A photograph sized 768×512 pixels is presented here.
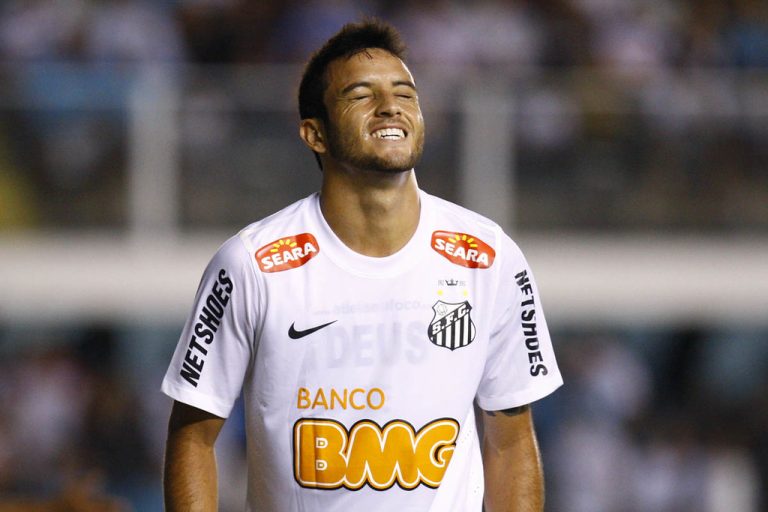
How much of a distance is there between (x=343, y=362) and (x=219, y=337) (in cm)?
32

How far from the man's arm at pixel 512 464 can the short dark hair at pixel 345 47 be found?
3.07 feet

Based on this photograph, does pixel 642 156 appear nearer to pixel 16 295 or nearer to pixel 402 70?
pixel 16 295

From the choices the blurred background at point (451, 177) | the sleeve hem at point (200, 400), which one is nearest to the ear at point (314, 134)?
the sleeve hem at point (200, 400)

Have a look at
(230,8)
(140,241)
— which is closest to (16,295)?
(140,241)

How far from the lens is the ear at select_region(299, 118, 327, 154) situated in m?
3.98

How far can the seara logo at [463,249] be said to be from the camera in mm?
3998

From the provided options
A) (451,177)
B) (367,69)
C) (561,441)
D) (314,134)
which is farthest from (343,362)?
(561,441)

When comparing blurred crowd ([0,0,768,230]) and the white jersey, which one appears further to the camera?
blurred crowd ([0,0,768,230])

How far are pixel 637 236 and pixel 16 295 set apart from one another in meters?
4.34

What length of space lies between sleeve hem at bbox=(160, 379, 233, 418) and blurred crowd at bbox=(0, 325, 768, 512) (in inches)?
238

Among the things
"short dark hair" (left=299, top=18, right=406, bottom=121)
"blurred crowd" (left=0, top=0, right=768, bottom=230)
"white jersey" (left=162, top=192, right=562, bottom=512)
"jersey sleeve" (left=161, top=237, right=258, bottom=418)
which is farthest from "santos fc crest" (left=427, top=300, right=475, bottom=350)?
"blurred crowd" (left=0, top=0, right=768, bottom=230)

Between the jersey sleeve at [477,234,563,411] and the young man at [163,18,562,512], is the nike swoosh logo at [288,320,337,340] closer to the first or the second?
the young man at [163,18,562,512]

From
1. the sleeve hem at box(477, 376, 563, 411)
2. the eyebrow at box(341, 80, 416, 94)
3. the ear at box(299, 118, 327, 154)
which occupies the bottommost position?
the sleeve hem at box(477, 376, 563, 411)

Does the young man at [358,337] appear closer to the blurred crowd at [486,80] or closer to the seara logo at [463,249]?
the seara logo at [463,249]
